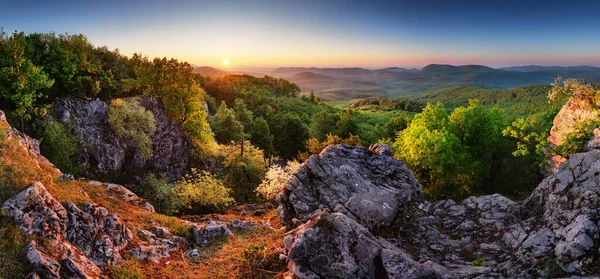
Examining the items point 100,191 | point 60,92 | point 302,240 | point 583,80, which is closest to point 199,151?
Result: point 60,92

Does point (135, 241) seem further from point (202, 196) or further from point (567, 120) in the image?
point (567, 120)

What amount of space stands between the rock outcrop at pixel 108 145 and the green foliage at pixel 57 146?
5.90ft

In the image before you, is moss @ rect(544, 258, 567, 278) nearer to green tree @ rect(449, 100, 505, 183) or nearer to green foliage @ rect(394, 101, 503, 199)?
green foliage @ rect(394, 101, 503, 199)

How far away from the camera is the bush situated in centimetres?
3997

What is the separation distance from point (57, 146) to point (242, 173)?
23.3m

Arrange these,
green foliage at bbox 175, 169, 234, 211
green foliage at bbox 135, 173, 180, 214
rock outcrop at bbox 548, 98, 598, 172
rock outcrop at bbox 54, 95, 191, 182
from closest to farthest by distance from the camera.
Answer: rock outcrop at bbox 548, 98, 598, 172 < green foliage at bbox 135, 173, 180, 214 < rock outcrop at bbox 54, 95, 191, 182 < green foliage at bbox 175, 169, 234, 211

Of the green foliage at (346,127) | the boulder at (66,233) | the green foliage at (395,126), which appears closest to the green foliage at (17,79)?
the boulder at (66,233)

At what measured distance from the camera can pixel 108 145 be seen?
128ft

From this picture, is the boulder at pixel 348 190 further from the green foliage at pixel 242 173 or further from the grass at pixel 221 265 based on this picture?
the green foliage at pixel 242 173

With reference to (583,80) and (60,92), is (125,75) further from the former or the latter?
(583,80)

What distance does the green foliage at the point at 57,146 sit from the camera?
32.8 m

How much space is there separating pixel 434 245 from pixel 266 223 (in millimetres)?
16953

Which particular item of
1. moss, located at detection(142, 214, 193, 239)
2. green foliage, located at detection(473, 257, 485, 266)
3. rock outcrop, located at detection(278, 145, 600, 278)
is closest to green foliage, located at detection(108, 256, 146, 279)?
moss, located at detection(142, 214, 193, 239)

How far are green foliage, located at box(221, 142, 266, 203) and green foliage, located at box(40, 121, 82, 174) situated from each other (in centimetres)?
1948
